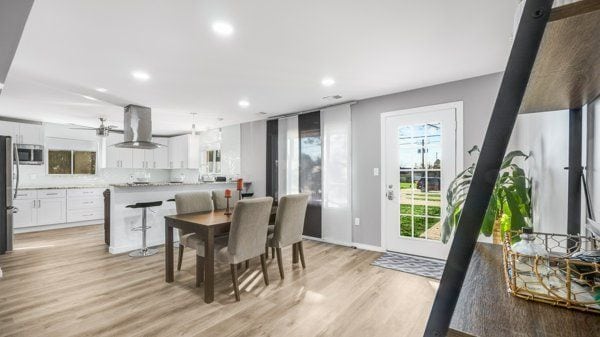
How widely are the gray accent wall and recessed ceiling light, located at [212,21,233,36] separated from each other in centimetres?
259

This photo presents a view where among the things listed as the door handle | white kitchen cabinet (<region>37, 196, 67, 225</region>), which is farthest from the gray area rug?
white kitchen cabinet (<region>37, 196, 67, 225</region>)

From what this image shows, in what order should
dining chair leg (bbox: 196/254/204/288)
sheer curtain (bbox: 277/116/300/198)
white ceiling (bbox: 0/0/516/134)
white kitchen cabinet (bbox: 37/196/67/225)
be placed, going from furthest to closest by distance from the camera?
1. white kitchen cabinet (bbox: 37/196/67/225)
2. sheer curtain (bbox: 277/116/300/198)
3. dining chair leg (bbox: 196/254/204/288)
4. white ceiling (bbox: 0/0/516/134)

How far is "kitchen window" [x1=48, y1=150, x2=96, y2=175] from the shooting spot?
Answer: 6.18 metres

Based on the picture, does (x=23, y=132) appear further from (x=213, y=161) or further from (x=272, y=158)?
(x=272, y=158)

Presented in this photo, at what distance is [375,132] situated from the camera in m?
4.17

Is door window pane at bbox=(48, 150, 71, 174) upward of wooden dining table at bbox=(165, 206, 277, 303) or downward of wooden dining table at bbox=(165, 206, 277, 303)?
upward

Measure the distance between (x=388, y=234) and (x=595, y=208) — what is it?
3.24 metres

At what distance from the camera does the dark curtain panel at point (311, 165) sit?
484 centimetres

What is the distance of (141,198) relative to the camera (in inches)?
173

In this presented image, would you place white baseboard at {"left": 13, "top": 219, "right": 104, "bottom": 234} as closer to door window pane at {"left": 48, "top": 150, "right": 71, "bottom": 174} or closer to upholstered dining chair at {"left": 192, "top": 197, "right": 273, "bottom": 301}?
door window pane at {"left": 48, "top": 150, "right": 71, "bottom": 174}

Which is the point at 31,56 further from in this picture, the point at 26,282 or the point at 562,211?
the point at 562,211

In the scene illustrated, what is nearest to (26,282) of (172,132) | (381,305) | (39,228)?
(39,228)

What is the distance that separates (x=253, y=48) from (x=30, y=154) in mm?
5979

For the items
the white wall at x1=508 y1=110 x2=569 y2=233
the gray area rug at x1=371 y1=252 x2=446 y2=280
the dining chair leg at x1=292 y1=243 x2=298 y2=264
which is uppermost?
the white wall at x1=508 y1=110 x2=569 y2=233
